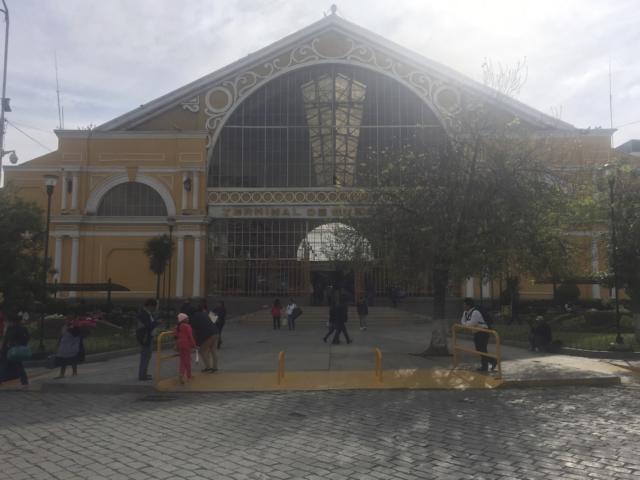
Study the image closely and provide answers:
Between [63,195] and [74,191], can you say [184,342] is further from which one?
[63,195]

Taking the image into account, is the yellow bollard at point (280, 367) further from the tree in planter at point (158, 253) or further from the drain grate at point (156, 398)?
the tree in planter at point (158, 253)

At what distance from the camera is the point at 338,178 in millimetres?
34562

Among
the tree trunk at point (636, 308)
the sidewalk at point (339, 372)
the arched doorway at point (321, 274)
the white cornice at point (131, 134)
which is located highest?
the white cornice at point (131, 134)

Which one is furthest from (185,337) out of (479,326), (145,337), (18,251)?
(18,251)

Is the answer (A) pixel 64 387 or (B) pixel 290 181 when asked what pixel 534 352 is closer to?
(A) pixel 64 387

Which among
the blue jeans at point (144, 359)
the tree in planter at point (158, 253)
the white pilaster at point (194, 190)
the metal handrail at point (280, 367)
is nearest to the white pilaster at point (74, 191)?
the white pilaster at point (194, 190)

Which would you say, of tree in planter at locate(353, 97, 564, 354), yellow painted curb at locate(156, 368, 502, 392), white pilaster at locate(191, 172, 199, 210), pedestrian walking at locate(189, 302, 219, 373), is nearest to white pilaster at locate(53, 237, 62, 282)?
white pilaster at locate(191, 172, 199, 210)

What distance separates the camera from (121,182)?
3422cm

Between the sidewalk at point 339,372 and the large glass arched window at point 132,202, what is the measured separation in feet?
60.8

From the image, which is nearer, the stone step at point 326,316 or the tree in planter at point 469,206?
the tree in planter at point 469,206

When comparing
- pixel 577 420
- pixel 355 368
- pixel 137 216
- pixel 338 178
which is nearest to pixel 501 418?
pixel 577 420

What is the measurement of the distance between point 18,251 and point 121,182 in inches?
721

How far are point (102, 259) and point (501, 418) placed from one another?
30135 millimetres

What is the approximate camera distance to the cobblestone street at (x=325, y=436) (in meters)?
5.74
